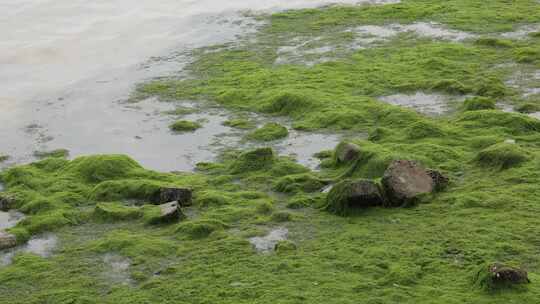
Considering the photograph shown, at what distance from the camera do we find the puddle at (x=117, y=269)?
9398mm

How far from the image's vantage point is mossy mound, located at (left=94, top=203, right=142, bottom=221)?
11.1 m

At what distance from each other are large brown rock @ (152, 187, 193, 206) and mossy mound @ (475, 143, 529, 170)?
4.06 metres

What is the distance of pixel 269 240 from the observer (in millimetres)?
10133

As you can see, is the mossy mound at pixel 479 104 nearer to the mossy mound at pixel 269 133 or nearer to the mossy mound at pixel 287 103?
the mossy mound at pixel 287 103

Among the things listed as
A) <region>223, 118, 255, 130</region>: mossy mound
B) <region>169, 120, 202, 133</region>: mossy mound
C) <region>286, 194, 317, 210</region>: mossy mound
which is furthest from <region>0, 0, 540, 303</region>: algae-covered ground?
<region>169, 120, 202, 133</region>: mossy mound

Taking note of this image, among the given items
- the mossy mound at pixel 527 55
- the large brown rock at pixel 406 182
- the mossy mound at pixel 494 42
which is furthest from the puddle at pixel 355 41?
the large brown rock at pixel 406 182

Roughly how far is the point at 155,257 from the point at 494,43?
34.6ft

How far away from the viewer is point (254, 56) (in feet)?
60.2

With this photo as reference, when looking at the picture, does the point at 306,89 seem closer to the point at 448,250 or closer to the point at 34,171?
the point at 34,171

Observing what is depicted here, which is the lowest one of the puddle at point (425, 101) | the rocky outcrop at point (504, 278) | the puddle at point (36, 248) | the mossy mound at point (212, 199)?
the puddle at point (425, 101)

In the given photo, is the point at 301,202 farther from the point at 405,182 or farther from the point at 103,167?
the point at 103,167

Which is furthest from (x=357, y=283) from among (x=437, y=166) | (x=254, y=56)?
(x=254, y=56)

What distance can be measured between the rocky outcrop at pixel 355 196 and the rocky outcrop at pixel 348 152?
1435 mm

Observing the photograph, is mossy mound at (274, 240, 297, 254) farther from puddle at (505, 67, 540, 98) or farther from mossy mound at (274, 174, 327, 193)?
puddle at (505, 67, 540, 98)
